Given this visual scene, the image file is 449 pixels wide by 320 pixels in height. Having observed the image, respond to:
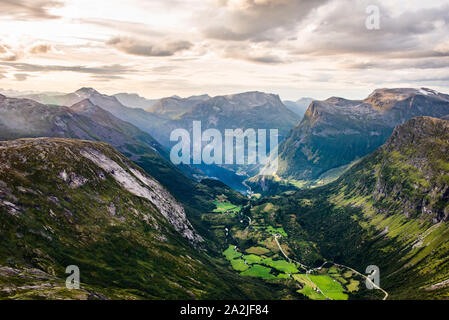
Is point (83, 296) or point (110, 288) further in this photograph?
point (110, 288)
